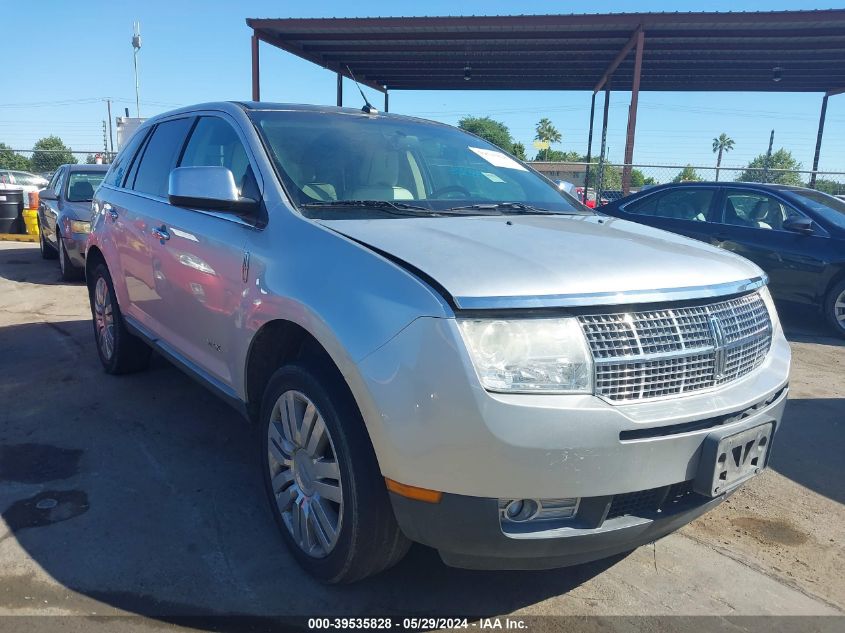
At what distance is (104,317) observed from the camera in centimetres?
491

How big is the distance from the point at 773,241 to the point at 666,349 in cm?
625

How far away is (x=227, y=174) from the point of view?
2779 mm

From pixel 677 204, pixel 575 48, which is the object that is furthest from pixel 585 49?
pixel 677 204

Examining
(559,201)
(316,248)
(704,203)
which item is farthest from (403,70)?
(316,248)

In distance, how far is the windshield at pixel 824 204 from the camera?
23.9 feet

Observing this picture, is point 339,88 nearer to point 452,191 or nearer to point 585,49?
point 585,49

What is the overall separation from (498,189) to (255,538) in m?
2.06

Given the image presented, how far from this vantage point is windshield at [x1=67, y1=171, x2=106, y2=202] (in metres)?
9.16

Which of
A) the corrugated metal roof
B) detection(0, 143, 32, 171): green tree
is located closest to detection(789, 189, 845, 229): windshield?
the corrugated metal roof

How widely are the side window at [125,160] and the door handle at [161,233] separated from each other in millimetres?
1232

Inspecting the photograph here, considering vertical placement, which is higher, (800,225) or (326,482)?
(800,225)

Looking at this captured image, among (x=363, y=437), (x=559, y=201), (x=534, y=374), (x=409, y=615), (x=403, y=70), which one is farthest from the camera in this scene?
(x=403, y=70)

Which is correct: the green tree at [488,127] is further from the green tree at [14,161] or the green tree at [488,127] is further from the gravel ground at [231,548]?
the gravel ground at [231,548]

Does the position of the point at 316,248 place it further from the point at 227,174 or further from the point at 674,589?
the point at 674,589
